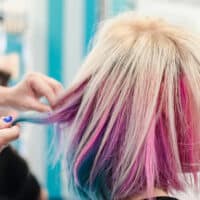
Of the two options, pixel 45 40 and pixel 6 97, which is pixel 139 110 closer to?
pixel 6 97

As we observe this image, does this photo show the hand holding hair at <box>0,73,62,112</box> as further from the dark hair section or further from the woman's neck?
the dark hair section

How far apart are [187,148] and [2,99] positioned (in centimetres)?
51

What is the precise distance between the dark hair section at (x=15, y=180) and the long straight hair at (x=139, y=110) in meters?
0.61

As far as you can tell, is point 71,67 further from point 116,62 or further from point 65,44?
point 116,62

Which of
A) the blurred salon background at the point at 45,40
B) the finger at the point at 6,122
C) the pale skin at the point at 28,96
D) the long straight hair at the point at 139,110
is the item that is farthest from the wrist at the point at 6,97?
the blurred salon background at the point at 45,40

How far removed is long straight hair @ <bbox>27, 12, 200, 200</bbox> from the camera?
0.81 meters

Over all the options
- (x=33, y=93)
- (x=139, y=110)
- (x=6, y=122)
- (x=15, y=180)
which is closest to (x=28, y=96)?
(x=33, y=93)

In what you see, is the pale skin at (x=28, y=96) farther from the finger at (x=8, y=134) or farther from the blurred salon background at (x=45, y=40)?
the blurred salon background at (x=45, y=40)

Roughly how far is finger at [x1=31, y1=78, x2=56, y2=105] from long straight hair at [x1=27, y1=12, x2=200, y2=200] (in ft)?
0.38

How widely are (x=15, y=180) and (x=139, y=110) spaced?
755mm

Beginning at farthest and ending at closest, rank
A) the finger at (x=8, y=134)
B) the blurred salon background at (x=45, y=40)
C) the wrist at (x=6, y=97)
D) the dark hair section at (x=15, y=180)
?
the blurred salon background at (x=45, y=40)
the dark hair section at (x=15, y=180)
the wrist at (x=6, y=97)
the finger at (x=8, y=134)

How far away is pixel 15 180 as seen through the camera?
1.46 m

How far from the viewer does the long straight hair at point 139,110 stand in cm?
81

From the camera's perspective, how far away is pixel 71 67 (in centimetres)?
200
